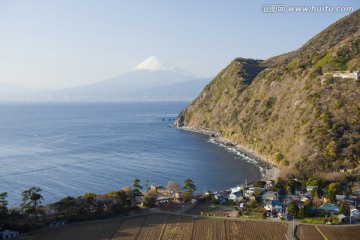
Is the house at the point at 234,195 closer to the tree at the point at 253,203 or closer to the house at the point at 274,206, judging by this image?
the tree at the point at 253,203

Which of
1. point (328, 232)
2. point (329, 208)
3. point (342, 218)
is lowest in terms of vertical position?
point (328, 232)

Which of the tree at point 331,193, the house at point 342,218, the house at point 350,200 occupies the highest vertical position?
the tree at point 331,193

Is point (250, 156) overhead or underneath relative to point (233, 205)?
overhead

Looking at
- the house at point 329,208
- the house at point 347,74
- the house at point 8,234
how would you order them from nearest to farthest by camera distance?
1. the house at point 8,234
2. the house at point 329,208
3. the house at point 347,74

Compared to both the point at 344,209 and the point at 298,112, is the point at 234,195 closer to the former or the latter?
the point at 344,209

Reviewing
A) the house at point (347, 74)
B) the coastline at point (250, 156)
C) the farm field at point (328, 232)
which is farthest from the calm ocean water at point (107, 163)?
the house at point (347, 74)

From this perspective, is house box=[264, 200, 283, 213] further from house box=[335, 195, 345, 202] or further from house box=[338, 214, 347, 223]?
house box=[335, 195, 345, 202]

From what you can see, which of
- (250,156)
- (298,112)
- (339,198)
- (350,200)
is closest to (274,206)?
(339,198)
